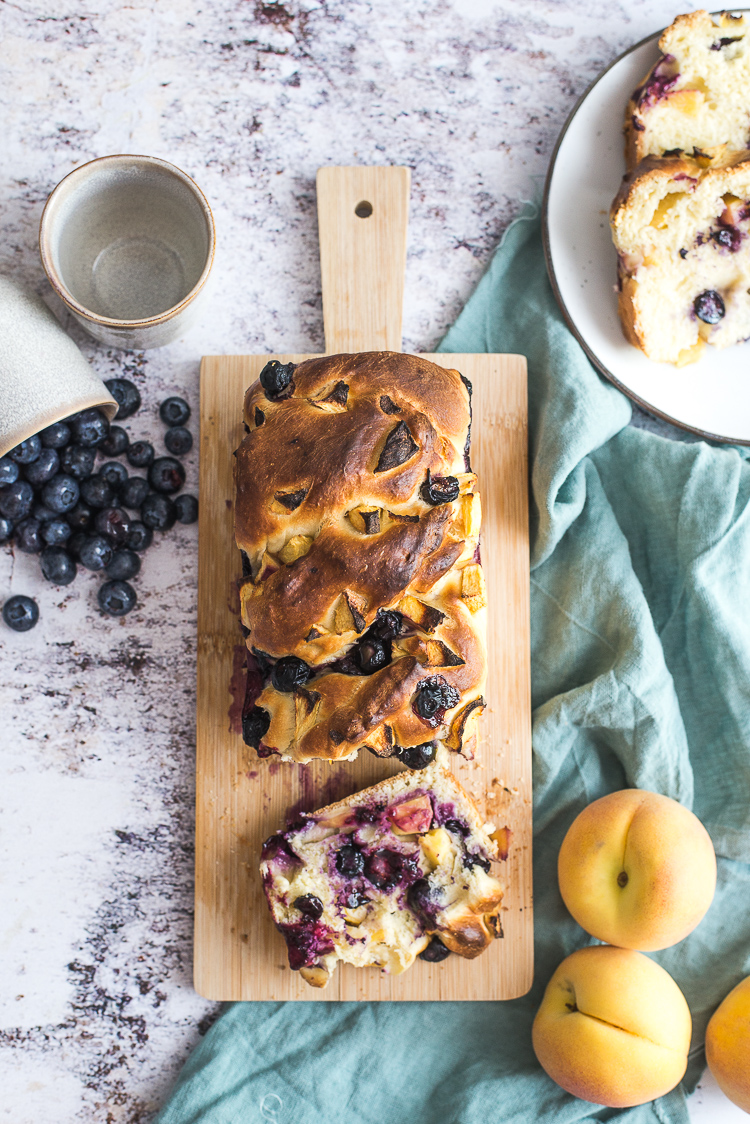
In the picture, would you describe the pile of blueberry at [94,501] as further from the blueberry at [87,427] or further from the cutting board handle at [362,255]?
the cutting board handle at [362,255]

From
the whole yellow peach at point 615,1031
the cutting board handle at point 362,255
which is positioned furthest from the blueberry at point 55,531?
the whole yellow peach at point 615,1031

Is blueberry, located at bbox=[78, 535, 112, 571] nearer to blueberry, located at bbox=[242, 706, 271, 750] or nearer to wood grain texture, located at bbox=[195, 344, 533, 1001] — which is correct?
wood grain texture, located at bbox=[195, 344, 533, 1001]

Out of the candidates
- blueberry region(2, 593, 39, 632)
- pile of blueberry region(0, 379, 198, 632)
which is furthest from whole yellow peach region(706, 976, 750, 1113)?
blueberry region(2, 593, 39, 632)

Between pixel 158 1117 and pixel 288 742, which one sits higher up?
pixel 288 742

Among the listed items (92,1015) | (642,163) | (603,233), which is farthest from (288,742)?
(642,163)

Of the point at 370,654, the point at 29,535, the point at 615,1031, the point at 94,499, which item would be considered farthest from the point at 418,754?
the point at 29,535

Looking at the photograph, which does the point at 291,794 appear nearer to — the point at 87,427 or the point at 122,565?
the point at 122,565

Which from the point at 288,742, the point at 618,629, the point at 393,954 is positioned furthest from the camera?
the point at 618,629

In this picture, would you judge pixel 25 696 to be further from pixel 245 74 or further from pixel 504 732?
pixel 245 74

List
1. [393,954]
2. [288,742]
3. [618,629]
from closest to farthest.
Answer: [288,742]
[393,954]
[618,629]
